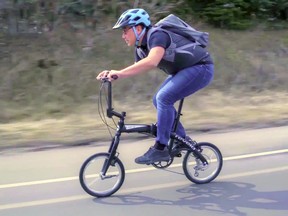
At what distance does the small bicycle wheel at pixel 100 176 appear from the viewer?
17.7 ft

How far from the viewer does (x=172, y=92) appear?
5.42 m

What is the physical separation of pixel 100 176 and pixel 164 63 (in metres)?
1.36

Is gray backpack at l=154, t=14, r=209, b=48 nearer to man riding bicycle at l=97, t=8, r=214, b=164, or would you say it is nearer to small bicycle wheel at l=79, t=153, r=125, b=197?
man riding bicycle at l=97, t=8, r=214, b=164

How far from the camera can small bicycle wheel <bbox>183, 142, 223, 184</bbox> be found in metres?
5.92

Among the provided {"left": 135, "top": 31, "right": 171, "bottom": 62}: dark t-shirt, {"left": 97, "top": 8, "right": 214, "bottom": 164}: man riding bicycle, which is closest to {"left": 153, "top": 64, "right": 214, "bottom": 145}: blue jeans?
{"left": 97, "top": 8, "right": 214, "bottom": 164}: man riding bicycle

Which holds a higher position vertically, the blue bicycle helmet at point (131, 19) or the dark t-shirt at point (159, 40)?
the blue bicycle helmet at point (131, 19)

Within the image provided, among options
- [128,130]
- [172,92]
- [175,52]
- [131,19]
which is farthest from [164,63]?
[128,130]

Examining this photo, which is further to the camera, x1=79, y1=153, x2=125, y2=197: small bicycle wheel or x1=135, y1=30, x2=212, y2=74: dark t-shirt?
x1=79, y1=153, x2=125, y2=197: small bicycle wheel

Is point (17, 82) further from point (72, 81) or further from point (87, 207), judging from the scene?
point (87, 207)

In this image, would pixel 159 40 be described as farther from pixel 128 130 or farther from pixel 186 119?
pixel 186 119

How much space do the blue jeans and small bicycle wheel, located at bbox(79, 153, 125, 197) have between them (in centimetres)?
56

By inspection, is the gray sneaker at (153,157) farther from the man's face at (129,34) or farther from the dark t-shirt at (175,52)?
the man's face at (129,34)

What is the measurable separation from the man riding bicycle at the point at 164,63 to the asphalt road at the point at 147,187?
1.53ft

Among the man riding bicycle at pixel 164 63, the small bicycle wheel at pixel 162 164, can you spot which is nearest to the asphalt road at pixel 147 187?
the small bicycle wheel at pixel 162 164
